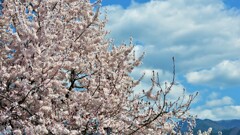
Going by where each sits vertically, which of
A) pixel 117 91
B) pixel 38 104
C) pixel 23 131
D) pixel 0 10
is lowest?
pixel 23 131

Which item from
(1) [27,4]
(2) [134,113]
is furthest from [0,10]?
(2) [134,113]

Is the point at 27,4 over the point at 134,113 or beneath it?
over

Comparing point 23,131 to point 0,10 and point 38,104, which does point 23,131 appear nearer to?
point 38,104

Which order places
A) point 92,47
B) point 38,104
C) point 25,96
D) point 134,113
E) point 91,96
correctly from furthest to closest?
point 92,47 → point 134,113 → point 91,96 → point 38,104 → point 25,96

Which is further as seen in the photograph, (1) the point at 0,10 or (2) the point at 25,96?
(1) the point at 0,10

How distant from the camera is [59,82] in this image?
12.6 meters

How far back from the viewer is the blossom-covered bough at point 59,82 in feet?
38.8

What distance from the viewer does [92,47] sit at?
16.9 metres

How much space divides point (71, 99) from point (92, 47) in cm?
334

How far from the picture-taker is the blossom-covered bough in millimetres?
11828

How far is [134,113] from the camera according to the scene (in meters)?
15.3

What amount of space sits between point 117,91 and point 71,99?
2043 millimetres

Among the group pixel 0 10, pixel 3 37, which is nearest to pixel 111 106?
pixel 3 37

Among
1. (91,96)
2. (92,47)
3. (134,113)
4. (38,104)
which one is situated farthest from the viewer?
(92,47)
